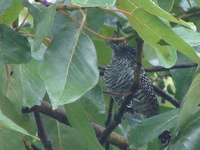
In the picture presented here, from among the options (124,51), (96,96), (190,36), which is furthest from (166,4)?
(124,51)

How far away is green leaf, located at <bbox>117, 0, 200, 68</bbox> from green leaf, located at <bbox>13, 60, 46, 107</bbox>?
551 mm

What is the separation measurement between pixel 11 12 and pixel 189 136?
0.80 meters

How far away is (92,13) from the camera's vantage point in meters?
2.25

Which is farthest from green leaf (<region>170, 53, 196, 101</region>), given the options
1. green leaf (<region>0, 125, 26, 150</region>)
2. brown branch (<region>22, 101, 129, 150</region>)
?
green leaf (<region>0, 125, 26, 150</region>)

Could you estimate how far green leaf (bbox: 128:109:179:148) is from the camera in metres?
2.16

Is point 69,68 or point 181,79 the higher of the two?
point 69,68

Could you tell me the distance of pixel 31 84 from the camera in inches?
79.9

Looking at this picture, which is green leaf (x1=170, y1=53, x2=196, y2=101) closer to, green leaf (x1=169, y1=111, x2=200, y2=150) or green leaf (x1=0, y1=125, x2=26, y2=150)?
green leaf (x1=169, y1=111, x2=200, y2=150)

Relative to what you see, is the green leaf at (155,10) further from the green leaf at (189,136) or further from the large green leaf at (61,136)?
the large green leaf at (61,136)

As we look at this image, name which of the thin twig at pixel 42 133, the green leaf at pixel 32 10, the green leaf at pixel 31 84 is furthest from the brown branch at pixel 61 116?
the green leaf at pixel 32 10

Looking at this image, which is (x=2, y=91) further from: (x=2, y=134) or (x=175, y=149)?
(x=175, y=149)

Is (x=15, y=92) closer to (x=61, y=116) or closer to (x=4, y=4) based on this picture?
(x=4, y=4)

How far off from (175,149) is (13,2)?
0.80 m

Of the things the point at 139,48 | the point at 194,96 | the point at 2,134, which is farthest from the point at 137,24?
the point at 2,134
